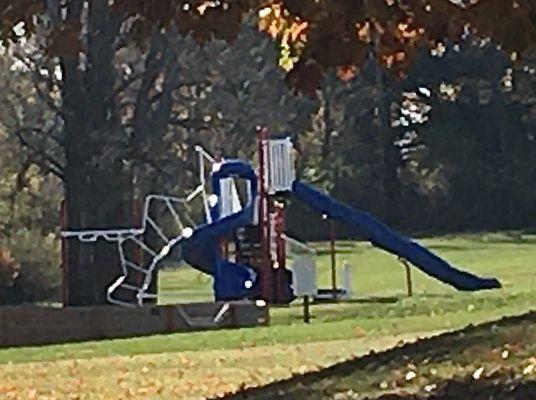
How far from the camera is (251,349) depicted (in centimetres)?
1869

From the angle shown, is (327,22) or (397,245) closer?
(327,22)

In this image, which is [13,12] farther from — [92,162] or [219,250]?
[92,162]

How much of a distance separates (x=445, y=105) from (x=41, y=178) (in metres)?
16.4

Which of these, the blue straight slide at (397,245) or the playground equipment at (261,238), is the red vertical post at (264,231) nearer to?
the playground equipment at (261,238)

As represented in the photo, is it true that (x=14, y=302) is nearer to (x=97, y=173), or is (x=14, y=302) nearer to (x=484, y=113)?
(x=97, y=173)

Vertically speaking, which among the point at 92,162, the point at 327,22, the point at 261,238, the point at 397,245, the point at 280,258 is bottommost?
the point at 280,258

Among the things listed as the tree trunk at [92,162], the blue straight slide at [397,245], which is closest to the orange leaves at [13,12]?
the blue straight slide at [397,245]

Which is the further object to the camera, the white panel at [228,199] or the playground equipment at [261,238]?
the white panel at [228,199]

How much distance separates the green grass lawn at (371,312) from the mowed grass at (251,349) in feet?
0.06

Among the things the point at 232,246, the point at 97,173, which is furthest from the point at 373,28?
the point at 97,173

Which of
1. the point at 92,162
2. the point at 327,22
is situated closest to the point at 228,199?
the point at 92,162

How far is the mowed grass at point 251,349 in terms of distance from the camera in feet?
52.1

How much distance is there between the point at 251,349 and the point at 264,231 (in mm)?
9894

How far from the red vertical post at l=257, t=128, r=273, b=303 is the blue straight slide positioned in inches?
50.1
